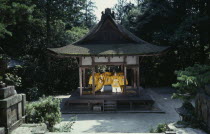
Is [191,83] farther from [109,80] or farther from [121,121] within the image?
[109,80]

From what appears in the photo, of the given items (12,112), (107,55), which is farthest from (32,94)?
(12,112)

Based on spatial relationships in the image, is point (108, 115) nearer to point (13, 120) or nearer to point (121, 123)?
point (121, 123)

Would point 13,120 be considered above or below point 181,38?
below

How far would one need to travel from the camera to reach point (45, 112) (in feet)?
25.4

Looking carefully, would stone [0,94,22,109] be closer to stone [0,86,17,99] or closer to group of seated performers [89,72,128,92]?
stone [0,86,17,99]

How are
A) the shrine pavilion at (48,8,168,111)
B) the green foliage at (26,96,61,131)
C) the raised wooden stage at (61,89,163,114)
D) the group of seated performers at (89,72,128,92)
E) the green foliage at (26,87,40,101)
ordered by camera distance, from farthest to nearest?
1. the green foliage at (26,87,40,101)
2. the group of seated performers at (89,72,128,92)
3. the shrine pavilion at (48,8,168,111)
4. the raised wooden stage at (61,89,163,114)
5. the green foliage at (26,96,61,131)

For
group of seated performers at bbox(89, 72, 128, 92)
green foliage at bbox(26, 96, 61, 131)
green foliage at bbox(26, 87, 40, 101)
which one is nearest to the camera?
green foliage at bbox(26, 96, 61, 131)

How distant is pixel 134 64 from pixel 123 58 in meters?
0.82

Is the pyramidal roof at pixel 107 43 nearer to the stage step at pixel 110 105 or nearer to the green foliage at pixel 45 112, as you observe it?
the stage step at pixel 110 105

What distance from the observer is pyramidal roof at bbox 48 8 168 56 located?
42.0 feet

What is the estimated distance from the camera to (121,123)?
9977 mm

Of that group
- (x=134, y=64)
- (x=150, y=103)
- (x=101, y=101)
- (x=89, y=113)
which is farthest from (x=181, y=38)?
(x=89, y=113)

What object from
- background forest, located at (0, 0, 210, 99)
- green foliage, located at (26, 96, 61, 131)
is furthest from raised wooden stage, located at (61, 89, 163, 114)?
background forest, located at (0, 0, 210, 99)

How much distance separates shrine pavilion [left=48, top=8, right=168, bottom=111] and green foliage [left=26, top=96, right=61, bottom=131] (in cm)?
492
